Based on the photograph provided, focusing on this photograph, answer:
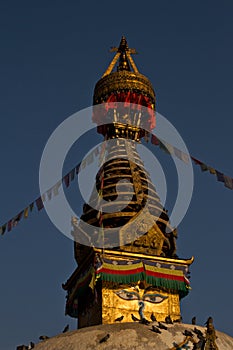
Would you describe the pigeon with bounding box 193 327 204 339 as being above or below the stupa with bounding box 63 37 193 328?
below

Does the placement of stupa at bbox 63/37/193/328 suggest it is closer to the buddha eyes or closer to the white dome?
the buddha eyes

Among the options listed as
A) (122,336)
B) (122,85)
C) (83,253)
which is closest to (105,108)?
(122,85)

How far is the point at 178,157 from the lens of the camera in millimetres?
23641

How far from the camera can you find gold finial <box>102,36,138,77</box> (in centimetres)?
2977

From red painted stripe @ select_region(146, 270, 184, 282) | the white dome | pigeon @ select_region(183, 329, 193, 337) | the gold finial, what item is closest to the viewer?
the white dome

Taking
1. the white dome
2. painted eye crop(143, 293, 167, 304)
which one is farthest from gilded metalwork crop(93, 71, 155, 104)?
the white dome

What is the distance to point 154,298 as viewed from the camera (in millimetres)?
20422

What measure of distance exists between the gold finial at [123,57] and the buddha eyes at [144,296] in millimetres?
13157

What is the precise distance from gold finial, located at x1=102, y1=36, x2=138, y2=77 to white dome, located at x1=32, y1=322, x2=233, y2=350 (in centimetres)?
1565

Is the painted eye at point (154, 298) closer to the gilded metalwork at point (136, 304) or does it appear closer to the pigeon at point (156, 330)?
the gilded metalwork at point (136, 304)

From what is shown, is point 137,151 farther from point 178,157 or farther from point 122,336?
point 122,336

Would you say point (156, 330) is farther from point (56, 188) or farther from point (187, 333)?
point (56, 188)

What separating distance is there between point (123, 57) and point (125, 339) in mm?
17794

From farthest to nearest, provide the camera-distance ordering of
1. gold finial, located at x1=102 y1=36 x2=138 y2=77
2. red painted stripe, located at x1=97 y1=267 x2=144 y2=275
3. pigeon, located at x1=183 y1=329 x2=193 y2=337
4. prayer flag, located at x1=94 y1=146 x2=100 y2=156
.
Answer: gold finial, located at x1=102 y1=36 x2=138 y2=77 < prayer flag, located at x1=94 y1=146 x2=100 y2=156 < red painted stripe, located at x1=97 y1=267 x2=144 y2=275 < pigeon, located at x1=183 y1=329 x2=193 y2=337
